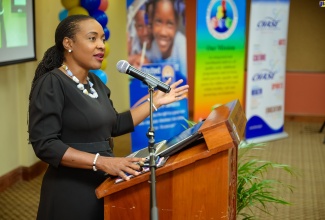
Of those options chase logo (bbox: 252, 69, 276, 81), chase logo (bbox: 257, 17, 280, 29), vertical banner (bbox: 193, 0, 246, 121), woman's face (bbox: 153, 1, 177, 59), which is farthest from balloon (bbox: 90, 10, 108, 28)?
chase logo (bbox: 252, 69, 276, 81)

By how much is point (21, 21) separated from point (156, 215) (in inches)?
130

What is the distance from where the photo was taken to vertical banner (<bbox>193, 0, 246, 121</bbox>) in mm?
6125

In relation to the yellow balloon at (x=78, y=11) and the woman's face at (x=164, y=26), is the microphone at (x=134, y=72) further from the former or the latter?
the woman's face at (x=164, y=26)

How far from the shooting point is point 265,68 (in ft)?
21.7

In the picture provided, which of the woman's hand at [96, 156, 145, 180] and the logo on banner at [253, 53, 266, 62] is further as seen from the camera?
the logo on banner at [253, 53, 266, 62]

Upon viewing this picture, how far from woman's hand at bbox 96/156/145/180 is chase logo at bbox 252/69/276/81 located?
16.3 feet

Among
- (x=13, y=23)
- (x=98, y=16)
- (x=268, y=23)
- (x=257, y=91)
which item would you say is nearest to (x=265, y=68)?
(x=257, y=91)

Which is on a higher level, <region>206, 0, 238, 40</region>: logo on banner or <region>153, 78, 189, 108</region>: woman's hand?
<region>206, 0, 238, 40</region>: logo on banner

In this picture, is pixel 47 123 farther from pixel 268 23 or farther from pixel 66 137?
pixel 268 23

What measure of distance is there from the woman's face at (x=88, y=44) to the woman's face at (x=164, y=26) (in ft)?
11.9

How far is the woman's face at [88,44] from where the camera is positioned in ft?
6.25

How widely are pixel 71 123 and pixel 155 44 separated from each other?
3.77 metres

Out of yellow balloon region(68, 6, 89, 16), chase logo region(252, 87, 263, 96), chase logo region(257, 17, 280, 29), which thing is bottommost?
chase logo region(252, 87, 263, 96)

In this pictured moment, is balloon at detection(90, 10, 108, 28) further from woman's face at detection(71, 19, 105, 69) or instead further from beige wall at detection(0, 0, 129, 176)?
woman's face at detection(71, 19, 105, 69)
